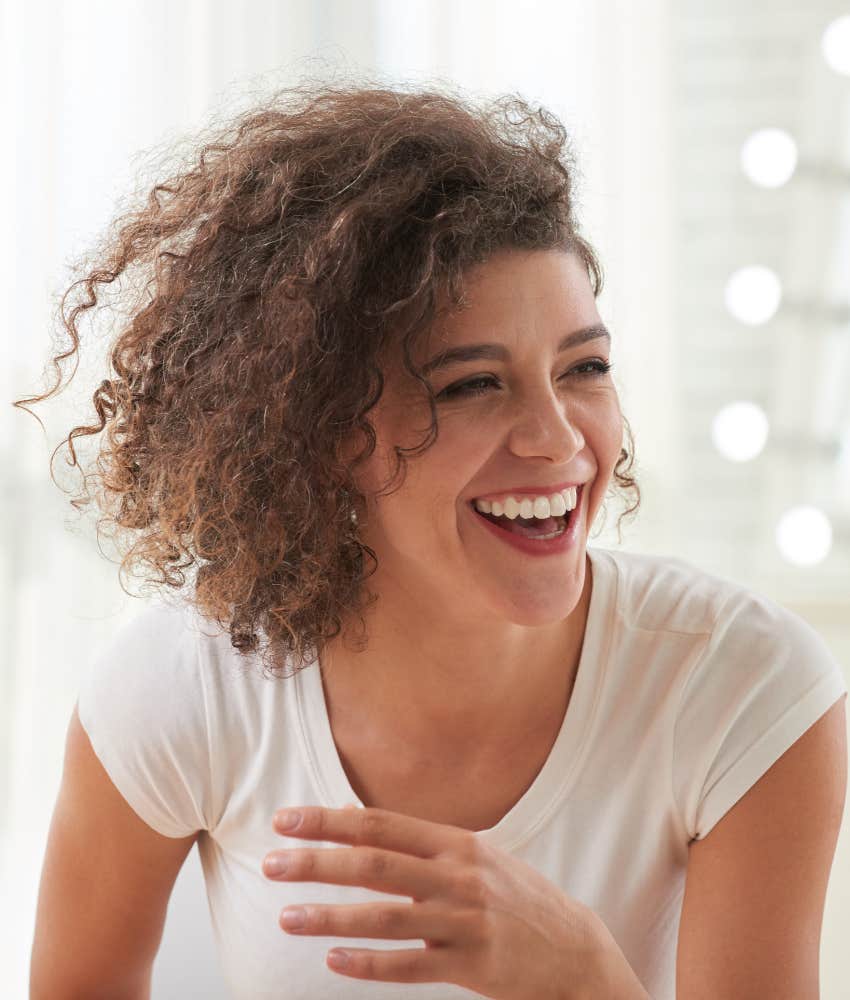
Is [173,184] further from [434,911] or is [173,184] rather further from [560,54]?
[560,54]

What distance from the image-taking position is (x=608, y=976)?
1.04 metres

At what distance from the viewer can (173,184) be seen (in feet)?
4.48

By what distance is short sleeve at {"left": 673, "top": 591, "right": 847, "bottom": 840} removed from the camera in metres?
1.22

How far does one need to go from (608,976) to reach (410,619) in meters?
0.41

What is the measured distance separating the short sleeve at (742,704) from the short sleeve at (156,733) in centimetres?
50

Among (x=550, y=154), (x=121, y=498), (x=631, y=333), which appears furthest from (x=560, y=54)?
(x=121, y=498)

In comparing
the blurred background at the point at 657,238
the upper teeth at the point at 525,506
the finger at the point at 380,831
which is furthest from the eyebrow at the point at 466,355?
the blurred background at the point at 657,238

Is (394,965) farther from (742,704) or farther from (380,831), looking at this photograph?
(742,704)

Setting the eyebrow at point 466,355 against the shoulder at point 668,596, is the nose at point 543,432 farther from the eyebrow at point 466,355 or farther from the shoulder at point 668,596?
the shoulder at point 668,596

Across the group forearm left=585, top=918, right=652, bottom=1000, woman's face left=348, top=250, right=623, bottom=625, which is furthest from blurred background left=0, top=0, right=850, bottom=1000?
forearm left=585, top=918, right=652, bottom=1000

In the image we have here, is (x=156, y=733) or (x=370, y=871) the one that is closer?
(x=370, y=871)

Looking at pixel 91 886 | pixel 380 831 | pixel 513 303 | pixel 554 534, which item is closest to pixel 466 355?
pixel 513 303

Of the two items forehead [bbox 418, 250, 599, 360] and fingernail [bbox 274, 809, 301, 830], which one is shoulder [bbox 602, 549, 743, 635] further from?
fingernail [bbox 274, 809, 301, 830]

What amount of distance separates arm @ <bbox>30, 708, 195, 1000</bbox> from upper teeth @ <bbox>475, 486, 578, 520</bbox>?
1.73 feet
